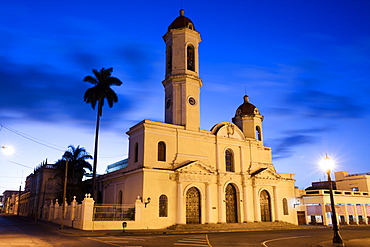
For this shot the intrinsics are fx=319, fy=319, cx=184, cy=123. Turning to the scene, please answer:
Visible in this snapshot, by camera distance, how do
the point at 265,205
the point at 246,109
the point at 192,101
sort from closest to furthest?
the point at 192,101 → the point at 265,205 → the point at 246,109

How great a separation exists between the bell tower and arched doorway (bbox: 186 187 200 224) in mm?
7041

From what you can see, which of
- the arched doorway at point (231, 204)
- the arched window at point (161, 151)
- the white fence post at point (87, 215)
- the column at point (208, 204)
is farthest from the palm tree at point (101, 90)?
the arched doorway at point (231, 204)

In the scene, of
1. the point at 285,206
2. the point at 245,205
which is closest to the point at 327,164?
the point at 245,205

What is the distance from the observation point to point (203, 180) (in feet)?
110

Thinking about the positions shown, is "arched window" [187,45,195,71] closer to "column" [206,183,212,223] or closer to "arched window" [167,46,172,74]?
"arched window" [167,46,172,74]

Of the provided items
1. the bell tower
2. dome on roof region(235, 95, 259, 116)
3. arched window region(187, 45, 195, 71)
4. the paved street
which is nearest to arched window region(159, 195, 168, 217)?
the paved street

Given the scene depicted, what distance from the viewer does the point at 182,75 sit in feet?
119

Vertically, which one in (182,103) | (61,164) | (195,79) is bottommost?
(61,164)

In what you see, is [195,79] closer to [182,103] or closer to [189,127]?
[182,103]

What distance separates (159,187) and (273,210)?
1620 centimetres

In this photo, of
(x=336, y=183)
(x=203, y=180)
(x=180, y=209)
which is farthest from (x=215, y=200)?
(x=336, y=183)

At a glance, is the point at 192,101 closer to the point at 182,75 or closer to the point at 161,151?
the point at 182,75

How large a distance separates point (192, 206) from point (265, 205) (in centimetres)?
1114

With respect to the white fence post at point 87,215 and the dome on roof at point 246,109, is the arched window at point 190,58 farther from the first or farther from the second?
the white fence post at point 87,215
